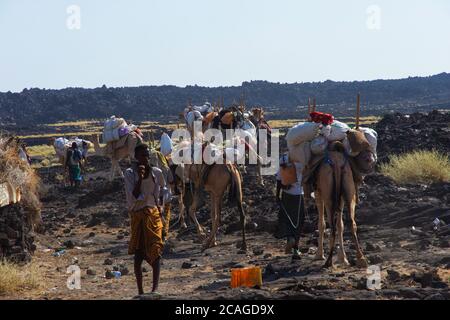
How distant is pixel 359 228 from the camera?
17.6m

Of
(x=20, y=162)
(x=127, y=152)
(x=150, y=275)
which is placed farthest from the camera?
(x=127, y=152)

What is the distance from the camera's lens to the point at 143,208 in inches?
433

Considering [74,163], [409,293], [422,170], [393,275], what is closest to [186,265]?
[393,275]

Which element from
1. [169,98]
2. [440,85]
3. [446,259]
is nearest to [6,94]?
[169,98]

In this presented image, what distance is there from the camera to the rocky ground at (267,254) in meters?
11.0

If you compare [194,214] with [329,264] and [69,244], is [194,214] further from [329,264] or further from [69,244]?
[329,264]

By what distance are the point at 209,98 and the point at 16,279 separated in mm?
144068

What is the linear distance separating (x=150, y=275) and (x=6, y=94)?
497 feet

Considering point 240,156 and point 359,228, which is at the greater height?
point 240,156

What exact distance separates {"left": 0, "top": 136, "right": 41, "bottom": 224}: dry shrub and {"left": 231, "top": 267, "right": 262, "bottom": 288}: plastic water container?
4.92m

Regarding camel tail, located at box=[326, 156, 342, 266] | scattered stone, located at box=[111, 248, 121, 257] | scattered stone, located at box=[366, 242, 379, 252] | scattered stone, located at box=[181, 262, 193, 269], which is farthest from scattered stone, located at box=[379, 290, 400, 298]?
scattered stone, located at box=[111, 248, 121, 257]
